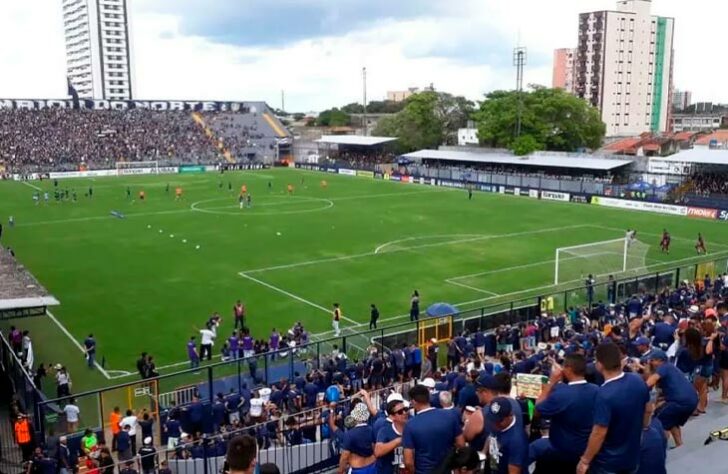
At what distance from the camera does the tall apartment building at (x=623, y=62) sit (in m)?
122

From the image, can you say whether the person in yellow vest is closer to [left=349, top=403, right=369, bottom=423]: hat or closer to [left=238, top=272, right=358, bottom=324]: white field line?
[left=349, top=403, right=369, bottom=423]: hat

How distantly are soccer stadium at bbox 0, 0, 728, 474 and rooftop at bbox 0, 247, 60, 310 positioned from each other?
0.10 m

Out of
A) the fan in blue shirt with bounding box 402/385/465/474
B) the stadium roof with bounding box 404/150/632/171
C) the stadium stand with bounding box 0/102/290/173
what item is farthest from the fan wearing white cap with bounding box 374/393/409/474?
the stadium stand with bounding box 0/102/290/173

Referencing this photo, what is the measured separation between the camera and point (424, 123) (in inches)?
3816

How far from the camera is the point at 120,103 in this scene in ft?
335

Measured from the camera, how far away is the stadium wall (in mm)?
51312

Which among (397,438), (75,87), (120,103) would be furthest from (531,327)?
(75,87)

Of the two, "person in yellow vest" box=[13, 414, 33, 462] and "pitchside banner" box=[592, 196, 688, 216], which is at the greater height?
"pitchside banner" box=[592, 196, 688, 216]

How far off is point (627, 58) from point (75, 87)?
408 ft

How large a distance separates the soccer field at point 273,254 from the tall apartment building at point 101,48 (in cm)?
11006

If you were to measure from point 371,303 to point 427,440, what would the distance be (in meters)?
23.0

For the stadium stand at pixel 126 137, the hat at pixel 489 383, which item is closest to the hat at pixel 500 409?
the hat at pixel 489 383

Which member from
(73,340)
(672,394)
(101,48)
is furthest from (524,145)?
(101,48)

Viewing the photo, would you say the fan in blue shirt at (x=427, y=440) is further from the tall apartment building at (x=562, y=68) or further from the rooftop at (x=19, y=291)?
the tall apartment building at (x=562, y=68)
